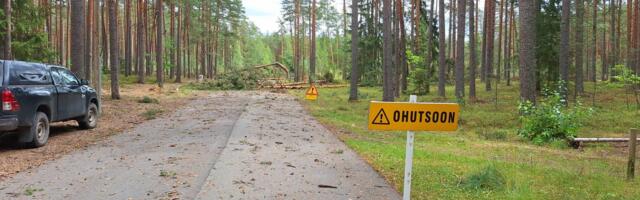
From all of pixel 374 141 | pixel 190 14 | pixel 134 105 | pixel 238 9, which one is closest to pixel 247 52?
pixel 238 9

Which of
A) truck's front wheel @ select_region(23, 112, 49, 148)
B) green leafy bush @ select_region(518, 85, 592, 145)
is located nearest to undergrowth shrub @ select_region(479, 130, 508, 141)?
green leafy bush @ select_region(518, 85, 592, 145)

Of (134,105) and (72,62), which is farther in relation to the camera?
(134,105)

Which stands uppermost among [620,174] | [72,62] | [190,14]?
[190,14]

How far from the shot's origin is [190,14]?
186ft

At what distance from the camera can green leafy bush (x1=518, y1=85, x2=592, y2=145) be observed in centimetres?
1347

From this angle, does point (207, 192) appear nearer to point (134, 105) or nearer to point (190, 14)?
point (134, 105)

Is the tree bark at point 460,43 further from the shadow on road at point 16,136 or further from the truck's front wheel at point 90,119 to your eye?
the shadow on road at point 16,136

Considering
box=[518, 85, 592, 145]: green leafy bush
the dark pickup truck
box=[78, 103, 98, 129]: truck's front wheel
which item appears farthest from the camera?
box=[518, 85, 592, 145]: green leafy bush

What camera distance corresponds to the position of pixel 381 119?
4930 mm

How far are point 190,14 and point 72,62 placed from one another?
40907mm

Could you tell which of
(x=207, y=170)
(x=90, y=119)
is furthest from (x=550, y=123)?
(x=90, y=119)

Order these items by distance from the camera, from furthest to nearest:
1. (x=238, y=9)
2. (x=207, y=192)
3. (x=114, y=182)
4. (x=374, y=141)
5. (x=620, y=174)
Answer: (x=238, y=9)
(x=374, y=141)
(x=620, y=174)
(x=114, y=182)
(x=207, y=192)

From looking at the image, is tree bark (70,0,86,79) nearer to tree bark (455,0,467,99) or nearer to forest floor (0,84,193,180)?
forest floor (0,84,193,180)

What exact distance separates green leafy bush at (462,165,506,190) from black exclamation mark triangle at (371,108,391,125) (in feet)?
8.01
